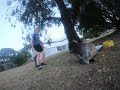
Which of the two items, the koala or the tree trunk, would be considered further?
the tree trunk

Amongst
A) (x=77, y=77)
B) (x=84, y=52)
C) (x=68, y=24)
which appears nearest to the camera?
(x=77, y=77)

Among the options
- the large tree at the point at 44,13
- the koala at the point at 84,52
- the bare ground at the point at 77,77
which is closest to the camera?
the bare ground at the point at 77,77

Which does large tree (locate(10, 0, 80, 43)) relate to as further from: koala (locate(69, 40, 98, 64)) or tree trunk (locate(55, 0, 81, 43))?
koala (locate(69, 40, 98, 64))

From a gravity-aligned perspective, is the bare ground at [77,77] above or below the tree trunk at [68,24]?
below

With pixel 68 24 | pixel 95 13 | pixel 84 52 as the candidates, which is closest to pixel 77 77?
pixel 84 52

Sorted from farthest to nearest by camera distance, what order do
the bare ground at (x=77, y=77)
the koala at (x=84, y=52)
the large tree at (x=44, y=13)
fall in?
the large tree at (x=44, y=13)
the koala at (x=84, y=52)
the bare ground at (x=77, y=77)

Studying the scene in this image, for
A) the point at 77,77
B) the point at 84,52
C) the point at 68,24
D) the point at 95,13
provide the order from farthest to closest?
the point at 95,13, the point at 68,24, the point at 84,52, the point at 77,77

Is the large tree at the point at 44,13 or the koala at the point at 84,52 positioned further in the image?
the large tree at the point at 44,13

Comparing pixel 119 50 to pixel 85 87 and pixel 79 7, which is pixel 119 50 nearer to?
pixel 85 87

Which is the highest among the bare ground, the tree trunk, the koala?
the tree trunk

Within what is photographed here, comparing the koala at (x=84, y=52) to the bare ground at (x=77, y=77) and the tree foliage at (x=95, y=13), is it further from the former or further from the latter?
the tree foliage at (x=95, y=13)

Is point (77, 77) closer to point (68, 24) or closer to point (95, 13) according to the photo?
point (68, 24)

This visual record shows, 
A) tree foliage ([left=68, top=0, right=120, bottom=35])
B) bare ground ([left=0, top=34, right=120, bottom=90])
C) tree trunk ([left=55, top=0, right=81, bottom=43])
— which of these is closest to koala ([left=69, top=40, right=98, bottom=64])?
bare ground ([left=0, top=34, right=120, bottom=90])

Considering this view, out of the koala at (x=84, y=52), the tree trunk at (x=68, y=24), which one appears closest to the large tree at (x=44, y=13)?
the tree trunk at (x=68, y=24)
